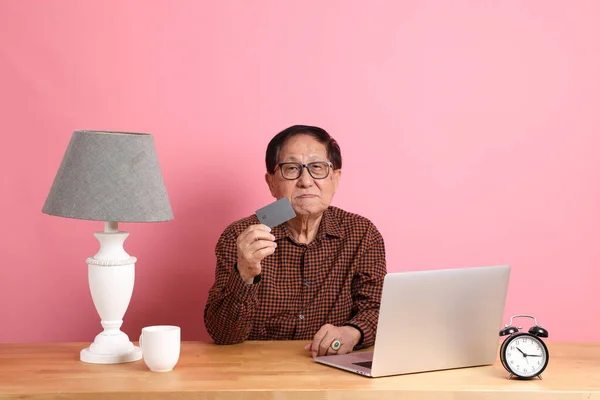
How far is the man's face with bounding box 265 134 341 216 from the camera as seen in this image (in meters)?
2.43

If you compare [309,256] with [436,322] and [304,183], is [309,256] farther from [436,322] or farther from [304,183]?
[436,322]

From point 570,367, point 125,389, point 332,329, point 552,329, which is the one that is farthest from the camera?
point 552,329

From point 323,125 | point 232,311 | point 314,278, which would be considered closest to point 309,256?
point 314,278

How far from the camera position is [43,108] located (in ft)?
9.19

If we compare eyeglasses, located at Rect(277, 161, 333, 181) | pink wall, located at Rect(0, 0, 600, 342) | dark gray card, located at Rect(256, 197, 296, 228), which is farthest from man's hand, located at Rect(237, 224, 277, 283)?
pink wall, located at Rect(0, 0, 600, 342)

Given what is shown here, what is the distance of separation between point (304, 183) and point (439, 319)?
0.75 metres

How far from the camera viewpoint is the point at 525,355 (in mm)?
1841

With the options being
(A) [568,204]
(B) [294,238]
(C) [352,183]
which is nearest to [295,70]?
(C) [352,183]

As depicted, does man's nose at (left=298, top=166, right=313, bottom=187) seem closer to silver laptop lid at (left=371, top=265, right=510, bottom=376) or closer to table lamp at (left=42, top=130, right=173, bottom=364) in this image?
table lamp at (left=42, top=130, right=173, bottom=364)

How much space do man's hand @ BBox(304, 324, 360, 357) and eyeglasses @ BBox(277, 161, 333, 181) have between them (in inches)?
20.8

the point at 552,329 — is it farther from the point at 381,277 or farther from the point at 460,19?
the point at 460,19

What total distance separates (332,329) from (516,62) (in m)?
1.41

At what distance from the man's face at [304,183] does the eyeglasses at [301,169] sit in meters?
0.01

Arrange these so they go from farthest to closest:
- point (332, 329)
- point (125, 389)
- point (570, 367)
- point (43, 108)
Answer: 1. point (43, 108)
2. point (332, 329)
3. point (570, 367)
4. point (125, 389)
